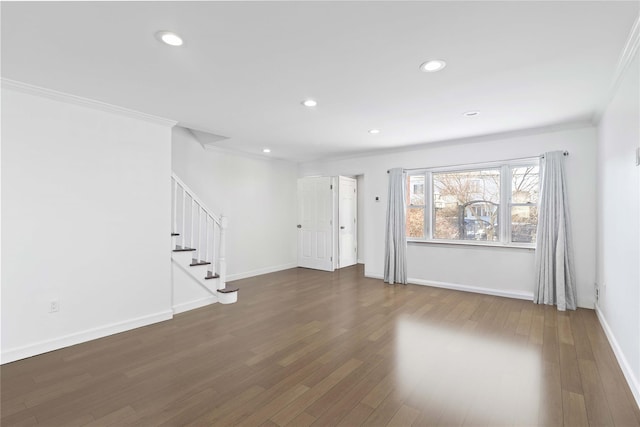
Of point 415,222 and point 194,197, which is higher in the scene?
point 194,197

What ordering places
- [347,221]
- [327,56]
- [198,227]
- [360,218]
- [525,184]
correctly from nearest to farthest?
1. [327,56]
2. [525,184]
3. [198,227]
4. [347,221]
5. [360,218]

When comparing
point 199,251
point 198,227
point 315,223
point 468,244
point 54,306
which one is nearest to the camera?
point 54,306

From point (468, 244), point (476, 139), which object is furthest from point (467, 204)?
point (476, 139)

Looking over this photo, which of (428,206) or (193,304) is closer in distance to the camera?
(193,304)

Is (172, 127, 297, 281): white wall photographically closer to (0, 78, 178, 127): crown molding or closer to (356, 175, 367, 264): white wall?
(0, 78, 178, 127): crown molding

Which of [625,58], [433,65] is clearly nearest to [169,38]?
[433,65]

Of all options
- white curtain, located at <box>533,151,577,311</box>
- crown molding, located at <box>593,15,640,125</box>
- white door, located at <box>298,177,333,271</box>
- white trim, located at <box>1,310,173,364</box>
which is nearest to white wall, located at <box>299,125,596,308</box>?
white curtain, located at <box>533,151,577,311</box>

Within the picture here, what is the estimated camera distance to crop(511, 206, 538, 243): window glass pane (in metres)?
4.62

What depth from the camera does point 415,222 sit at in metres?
5.75

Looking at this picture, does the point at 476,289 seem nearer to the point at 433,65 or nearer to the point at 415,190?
the point at 415,190

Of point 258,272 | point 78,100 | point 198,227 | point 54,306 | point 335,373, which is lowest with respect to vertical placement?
point 335,373

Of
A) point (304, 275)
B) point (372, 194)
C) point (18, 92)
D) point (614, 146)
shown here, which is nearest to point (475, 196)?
point (372, 194)

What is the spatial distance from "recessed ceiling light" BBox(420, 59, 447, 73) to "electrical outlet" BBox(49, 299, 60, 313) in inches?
157

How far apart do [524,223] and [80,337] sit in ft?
19.2
